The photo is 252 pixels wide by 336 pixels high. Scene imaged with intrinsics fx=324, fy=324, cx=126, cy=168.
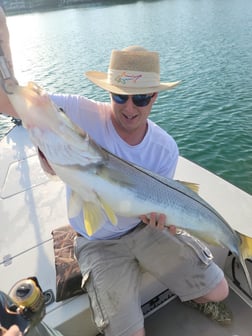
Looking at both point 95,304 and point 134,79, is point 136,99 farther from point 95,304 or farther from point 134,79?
point 95,304

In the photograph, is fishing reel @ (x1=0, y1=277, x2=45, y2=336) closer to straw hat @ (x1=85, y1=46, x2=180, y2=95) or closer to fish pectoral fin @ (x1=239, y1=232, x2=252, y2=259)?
straw hat @ (x1=85, y1=46, x2=180, y2=95)

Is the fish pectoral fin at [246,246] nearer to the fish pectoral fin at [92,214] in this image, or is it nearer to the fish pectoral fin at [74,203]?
the fish pectoral fin at [92,214]

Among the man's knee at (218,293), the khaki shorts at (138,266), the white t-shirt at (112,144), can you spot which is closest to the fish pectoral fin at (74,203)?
the white t-shirt at (112,144)

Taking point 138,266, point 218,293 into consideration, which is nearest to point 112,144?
point 138,266

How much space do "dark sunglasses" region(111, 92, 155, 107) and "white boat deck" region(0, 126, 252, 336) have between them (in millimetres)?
1642

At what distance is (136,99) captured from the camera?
9.30 ft

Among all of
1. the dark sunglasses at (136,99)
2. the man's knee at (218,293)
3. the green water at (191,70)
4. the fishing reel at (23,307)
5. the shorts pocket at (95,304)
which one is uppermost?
the dark sunglasses at (136,99)

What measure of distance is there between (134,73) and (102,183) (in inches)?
42.0

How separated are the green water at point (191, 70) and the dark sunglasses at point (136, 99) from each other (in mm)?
5108

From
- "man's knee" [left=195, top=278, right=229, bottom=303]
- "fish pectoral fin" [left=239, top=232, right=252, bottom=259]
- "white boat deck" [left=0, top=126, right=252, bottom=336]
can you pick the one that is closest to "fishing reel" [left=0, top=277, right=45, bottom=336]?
"white boat deck" [left=0, top=126, right=252, bottom=336]

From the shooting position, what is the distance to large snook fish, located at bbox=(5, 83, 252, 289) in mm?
1883

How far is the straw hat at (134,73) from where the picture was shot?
9.15 ft

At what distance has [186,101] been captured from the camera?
12.6 m

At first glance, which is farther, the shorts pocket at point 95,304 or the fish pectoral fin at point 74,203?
the shorts pocket at point 95,304
